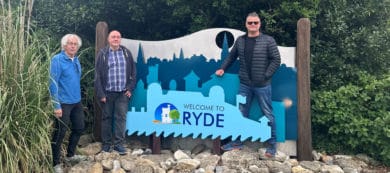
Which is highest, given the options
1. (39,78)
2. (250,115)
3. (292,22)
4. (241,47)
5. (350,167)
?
(292,22)

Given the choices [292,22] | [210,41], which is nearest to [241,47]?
[210,41]

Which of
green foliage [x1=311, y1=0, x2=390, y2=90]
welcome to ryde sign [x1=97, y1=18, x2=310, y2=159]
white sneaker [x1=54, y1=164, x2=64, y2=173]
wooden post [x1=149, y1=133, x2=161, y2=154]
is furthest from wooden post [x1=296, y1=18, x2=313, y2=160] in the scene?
white sneaker [x1=54, y1=164, x2=64, y2=173]

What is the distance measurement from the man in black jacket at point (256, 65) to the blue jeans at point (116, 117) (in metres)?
1.08

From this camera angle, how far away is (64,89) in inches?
159

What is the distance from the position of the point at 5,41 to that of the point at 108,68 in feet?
3.46

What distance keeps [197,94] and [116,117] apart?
92cm

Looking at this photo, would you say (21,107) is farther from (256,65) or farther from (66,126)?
(256,65)

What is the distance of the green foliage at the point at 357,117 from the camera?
14.8 ft

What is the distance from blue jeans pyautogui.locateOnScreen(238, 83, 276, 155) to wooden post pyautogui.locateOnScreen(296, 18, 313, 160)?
301 mm

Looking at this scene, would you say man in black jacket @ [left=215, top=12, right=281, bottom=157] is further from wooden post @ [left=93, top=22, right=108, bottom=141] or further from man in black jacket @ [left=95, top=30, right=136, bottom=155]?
wooden post @ [left=93, top=22, right=108, bottom=141]

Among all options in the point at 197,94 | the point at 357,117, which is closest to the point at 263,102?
the point at 197,94

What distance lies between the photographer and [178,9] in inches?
217

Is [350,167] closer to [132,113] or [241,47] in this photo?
[241,47]

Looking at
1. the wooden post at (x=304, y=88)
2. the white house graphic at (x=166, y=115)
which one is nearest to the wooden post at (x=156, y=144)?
the white house graphic at (x=166, y=115)
